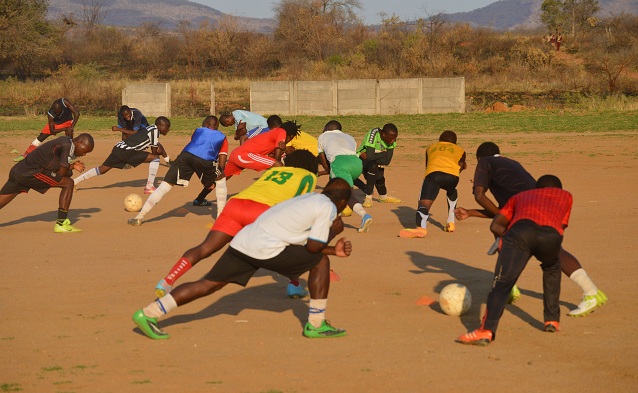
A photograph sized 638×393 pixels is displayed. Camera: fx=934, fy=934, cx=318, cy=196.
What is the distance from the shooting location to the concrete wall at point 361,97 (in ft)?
136

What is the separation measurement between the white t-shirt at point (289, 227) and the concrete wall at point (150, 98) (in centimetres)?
3569

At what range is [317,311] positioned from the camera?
7.87 m

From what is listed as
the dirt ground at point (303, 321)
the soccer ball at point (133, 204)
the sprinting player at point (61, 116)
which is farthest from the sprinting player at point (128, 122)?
the dirt ground at point (303, 321)

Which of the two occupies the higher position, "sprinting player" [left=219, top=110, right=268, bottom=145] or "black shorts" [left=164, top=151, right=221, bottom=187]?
"sprinting player" [left=219, top=110, right=268, bottom=145]

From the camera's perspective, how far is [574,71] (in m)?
52.5

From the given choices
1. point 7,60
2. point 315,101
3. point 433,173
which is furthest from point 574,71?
point 433,173

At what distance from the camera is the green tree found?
58250 millimetres

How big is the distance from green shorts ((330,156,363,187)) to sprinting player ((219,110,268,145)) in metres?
2.92

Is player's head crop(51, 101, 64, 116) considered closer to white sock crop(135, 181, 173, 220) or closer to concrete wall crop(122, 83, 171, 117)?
white sock crop(135, 181, 173, 220)

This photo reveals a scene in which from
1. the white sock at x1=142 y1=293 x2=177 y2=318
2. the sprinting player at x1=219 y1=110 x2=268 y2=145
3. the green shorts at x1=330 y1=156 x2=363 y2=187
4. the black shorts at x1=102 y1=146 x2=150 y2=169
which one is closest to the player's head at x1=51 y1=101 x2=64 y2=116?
the black shorts at x1=102 y1=146 x2=150 y2=169

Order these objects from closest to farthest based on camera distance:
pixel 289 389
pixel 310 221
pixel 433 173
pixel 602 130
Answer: pixel 289 389, pixel 310 221, pixel 433 173, pixel 602 130

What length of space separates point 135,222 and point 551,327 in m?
8.04

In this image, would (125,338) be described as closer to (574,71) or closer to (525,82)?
(525,82)

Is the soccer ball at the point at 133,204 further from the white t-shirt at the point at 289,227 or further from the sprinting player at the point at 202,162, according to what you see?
the white t-shirt at the point at 289,227
